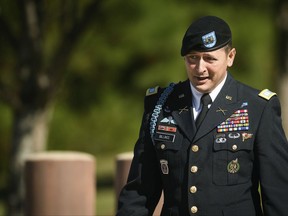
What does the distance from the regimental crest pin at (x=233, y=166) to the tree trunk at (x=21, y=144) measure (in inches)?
294

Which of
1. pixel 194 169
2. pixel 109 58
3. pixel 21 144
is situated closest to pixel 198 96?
pixel 194 169

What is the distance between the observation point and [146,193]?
13.1 feet

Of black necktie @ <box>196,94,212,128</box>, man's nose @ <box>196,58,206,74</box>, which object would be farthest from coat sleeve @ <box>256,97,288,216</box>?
man's nose @ <box>196,58,206,74</box>

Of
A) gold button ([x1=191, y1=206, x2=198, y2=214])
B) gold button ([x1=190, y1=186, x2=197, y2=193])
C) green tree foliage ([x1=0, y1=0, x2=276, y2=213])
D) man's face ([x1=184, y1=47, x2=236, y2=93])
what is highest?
green tree foliage ([x1=0, y1=0, x2=276, y2=213])

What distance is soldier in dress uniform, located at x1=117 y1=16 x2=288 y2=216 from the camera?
12.4 ft

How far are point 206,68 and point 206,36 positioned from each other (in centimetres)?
16

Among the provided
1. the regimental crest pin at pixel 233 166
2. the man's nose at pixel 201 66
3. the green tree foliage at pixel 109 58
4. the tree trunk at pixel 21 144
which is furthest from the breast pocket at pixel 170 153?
the tree trunk at pixel 21 144

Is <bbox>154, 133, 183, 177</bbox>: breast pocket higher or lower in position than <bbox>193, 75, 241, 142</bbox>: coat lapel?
lower

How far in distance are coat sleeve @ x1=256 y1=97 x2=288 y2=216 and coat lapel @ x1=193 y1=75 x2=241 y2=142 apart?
7.8 inches

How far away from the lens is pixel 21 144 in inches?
444

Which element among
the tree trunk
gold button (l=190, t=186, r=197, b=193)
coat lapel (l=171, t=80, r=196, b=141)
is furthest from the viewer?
the tree trunk

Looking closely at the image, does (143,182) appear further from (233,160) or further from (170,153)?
(233,160)

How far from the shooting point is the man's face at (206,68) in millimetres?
3787

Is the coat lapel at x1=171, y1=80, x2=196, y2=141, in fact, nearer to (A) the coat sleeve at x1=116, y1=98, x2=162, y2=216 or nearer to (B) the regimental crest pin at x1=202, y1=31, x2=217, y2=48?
(A) the coat sleeve at x1=116, y1=98, x2=162, y2=216
